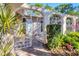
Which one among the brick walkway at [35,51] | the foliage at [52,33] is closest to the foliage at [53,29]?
the foliage at [52,33]

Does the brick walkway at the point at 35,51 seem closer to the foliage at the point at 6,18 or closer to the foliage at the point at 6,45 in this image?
the foliage at the point at 6,45

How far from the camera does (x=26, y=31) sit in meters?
4.50

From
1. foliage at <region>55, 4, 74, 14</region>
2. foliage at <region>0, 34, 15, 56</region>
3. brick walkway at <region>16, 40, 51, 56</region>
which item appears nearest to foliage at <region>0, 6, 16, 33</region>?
foliage at <region>0, 34, 15, 56</region>

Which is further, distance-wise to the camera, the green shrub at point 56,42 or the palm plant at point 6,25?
the green shrub at point 56,42

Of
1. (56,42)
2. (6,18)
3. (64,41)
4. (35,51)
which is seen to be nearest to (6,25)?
(6,18)

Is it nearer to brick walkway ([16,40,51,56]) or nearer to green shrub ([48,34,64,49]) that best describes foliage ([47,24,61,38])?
green shrub ([48,34,64,49])

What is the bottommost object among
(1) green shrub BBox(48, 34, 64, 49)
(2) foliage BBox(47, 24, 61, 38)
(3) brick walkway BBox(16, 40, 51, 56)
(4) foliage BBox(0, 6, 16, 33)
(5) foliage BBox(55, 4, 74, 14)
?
(3) brick walkway BBox(16, 40, 51, 56)

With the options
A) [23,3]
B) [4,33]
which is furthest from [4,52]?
[23,3]

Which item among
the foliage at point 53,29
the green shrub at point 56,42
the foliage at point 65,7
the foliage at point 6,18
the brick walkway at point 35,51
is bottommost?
the brick walkway at point 35,51

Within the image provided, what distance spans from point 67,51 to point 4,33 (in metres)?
1.19

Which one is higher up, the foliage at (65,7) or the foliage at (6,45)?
the foliage at (65,7)

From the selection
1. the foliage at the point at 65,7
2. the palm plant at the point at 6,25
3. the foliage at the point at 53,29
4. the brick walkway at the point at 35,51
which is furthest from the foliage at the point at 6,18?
the foliage at the point at 65,7

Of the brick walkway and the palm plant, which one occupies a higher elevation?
the palm plant

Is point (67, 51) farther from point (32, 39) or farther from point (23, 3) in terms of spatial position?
point (23, 3)
